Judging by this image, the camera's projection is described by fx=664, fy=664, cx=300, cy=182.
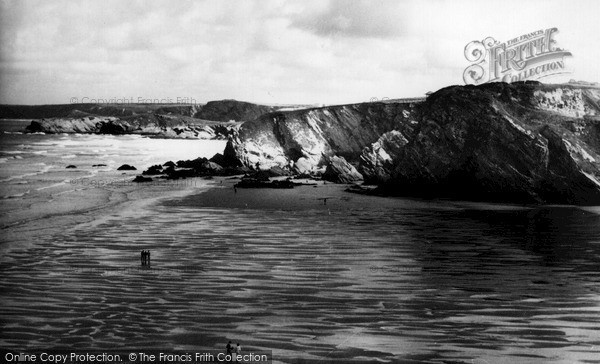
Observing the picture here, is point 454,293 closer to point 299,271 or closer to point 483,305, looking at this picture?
point 483,305

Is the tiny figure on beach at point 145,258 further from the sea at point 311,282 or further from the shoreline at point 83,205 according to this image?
the shoreline at point 83,205

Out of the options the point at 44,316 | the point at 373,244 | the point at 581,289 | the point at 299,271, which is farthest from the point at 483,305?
the point at 44,316

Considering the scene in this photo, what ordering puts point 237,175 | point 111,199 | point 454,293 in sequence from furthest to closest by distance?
point 237,175 < point 111,199 < point 454,293

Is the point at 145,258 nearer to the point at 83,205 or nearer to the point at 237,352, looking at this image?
the point at 237,352

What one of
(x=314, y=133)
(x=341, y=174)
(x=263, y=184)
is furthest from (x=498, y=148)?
(x=314, y=133)

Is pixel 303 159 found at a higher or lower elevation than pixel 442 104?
lower

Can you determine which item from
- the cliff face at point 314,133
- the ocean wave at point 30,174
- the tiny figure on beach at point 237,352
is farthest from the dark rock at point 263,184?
the tiny figure on beach at point 237,352

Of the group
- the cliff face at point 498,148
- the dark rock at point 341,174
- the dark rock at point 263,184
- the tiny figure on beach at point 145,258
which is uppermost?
the cliff face at point 498,148
